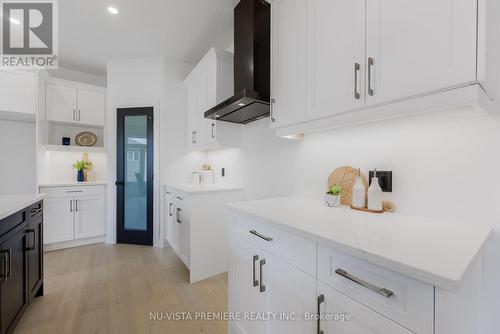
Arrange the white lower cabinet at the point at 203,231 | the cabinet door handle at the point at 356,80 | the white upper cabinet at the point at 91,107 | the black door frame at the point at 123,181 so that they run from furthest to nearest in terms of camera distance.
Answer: the white upper cabinet at the point at 91,107 < the black door frame at the point at 123,181 < the white lower cabinet at the point at 203,231 < the cabinet door handle at the point at 356,80

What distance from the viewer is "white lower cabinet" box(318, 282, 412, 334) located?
2.21 ft

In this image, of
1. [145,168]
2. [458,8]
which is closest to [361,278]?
[458,8]

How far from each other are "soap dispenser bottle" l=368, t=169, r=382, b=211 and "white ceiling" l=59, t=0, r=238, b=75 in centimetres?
223

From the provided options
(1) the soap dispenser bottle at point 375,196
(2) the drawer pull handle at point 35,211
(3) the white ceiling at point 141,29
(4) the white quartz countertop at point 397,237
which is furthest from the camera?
(3) the white ceiling at point 141,29

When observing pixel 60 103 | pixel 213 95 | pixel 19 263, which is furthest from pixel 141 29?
pixel 19 263

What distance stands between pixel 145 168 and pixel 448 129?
11.2 feet

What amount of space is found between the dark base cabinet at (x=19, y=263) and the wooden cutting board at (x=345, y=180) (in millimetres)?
2051

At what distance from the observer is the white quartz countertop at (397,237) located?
58cm

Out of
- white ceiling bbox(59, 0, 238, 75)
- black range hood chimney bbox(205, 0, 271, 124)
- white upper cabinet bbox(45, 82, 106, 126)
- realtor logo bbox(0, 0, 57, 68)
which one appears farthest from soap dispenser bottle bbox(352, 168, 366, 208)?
white upper cabinet bbox(45, 82, 106, 126)

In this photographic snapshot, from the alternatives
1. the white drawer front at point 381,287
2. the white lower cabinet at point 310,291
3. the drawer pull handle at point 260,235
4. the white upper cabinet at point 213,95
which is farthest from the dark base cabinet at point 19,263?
the white drawer front at point 381,287

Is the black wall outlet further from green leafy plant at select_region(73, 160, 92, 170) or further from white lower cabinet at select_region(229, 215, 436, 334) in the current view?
green leafy plant at select_region(73, 160, 92, 170)

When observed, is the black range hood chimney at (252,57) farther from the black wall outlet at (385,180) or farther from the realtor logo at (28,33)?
the realtor logo at (28,33)

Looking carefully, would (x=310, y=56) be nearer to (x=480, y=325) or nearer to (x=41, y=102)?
(x=480, y=325)

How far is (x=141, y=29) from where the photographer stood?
270cm
